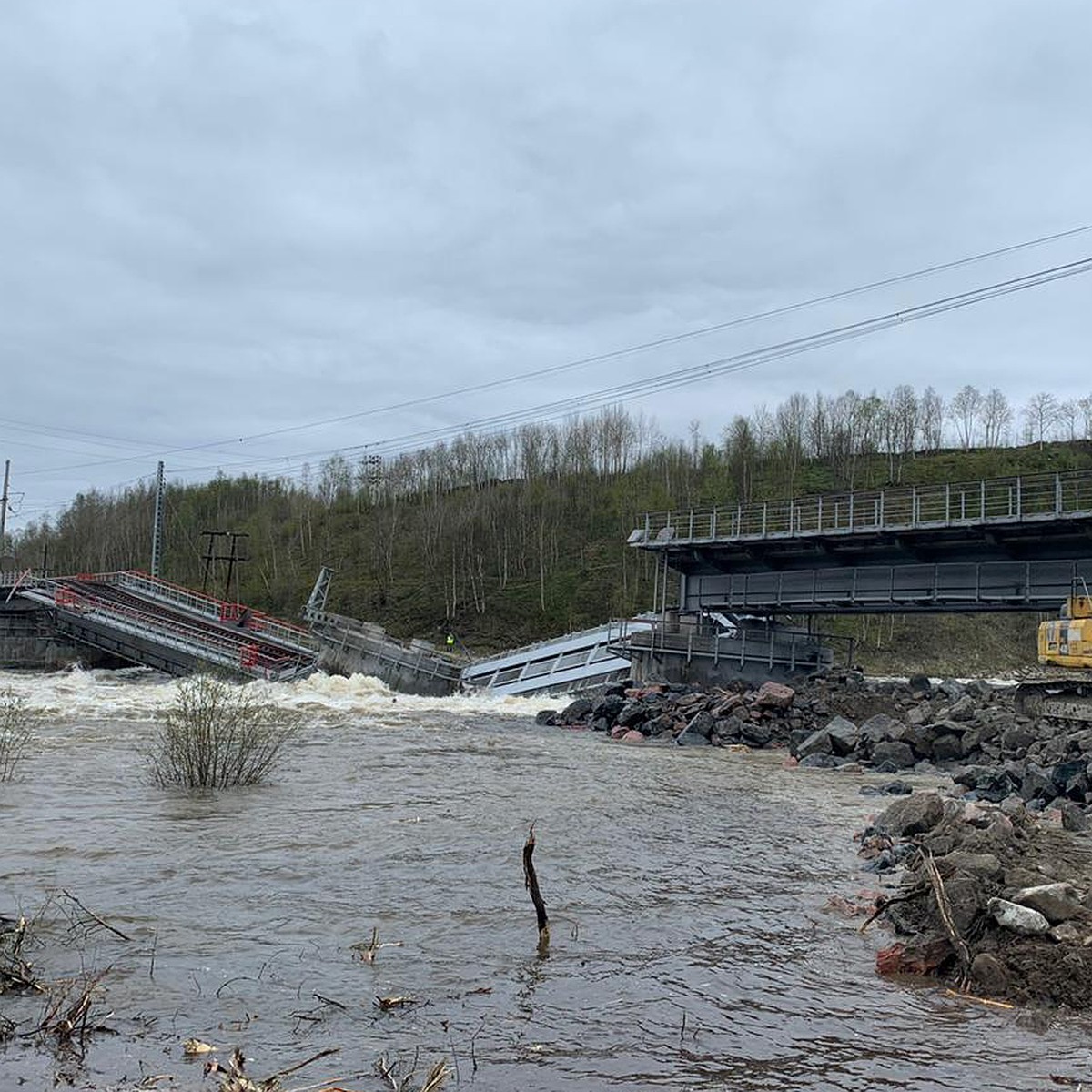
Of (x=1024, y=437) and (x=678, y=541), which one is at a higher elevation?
(x=1024, y=437)

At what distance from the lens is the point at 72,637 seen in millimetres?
48406

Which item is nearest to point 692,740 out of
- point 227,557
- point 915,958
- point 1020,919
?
→ point 915,958

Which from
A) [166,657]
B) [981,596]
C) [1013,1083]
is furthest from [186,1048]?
[166,657]

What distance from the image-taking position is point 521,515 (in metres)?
82.5

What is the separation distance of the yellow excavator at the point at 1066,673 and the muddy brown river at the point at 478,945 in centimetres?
1041

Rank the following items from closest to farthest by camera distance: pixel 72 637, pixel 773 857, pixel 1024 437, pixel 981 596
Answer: pixel 773 857, pixel 981 596, pixel 72 637, pixel 1024 437

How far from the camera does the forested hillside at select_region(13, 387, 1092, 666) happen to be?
72.8 meters

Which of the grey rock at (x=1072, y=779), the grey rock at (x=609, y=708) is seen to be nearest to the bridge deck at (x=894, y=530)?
the grey rock at (x=609, y=708)

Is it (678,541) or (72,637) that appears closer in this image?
(678,541)

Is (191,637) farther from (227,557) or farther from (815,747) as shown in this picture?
(815,747)

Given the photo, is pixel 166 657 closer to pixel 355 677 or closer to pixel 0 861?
pixel 355 677

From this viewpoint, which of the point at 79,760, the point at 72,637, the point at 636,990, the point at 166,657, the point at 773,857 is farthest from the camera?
the point at 72,637

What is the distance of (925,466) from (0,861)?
91709mm

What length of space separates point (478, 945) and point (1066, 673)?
21.9 m
